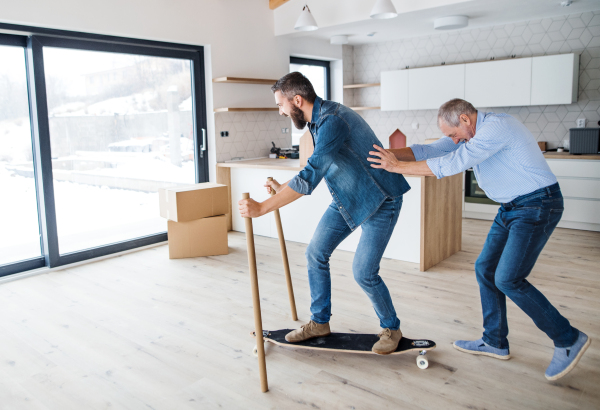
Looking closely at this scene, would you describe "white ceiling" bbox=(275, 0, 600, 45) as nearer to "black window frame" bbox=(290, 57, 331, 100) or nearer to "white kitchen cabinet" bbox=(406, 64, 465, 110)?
"black window frame" bbox=(290, 57, 331, 100)

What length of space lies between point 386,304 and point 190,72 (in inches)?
144

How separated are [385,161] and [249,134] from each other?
12.3 feet

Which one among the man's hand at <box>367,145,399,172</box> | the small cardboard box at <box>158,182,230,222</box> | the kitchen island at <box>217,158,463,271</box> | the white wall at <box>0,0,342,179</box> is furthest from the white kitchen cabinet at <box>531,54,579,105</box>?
the man's hand at <box>367,145,399,172</box>

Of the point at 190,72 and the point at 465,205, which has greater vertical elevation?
the point at 190,72

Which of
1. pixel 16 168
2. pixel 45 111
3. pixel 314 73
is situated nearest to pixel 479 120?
pixel 45 111

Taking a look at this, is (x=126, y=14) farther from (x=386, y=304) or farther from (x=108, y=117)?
(x=386, y=304)

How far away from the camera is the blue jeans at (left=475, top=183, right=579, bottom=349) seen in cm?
203

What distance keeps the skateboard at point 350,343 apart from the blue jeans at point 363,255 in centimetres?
Result: 9

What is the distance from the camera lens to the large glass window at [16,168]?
381 cm

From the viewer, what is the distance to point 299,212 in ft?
15.7

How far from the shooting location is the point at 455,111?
211cm

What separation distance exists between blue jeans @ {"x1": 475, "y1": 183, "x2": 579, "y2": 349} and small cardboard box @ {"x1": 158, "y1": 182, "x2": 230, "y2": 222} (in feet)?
8.65

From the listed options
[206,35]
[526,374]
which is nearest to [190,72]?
[206,35]

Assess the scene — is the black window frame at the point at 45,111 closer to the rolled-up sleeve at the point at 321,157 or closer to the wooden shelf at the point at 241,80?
the wooden shelf at the point at 241,80
